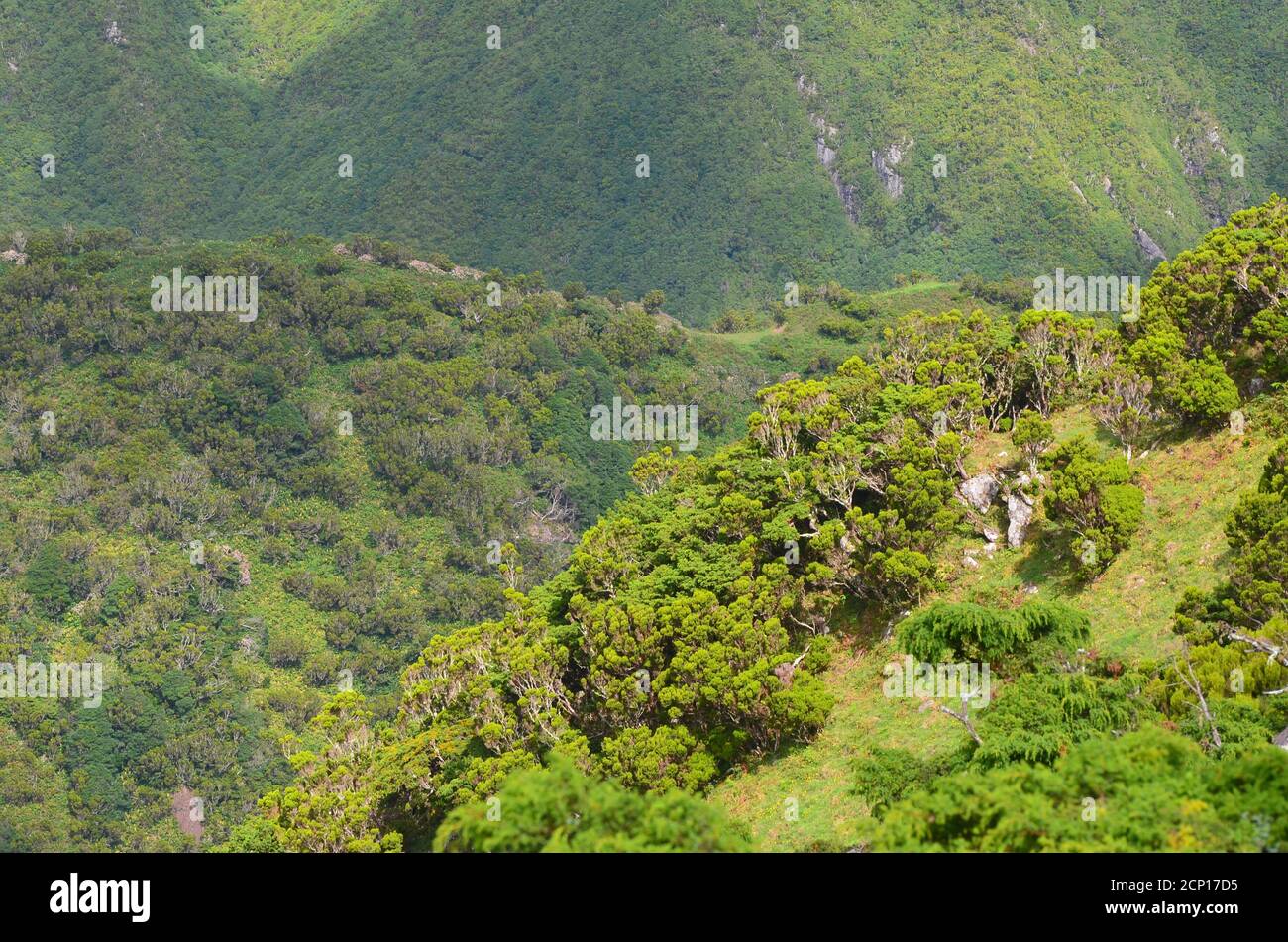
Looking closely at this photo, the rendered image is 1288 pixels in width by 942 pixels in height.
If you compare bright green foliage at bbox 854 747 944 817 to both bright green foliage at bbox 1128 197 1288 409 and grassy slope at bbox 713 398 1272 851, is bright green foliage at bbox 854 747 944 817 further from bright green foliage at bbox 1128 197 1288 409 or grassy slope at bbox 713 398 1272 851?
bright green foliage at bbox 1128 197 1288 409

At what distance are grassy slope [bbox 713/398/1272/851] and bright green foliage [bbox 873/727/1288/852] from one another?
36.4 ft

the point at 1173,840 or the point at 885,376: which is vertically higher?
the point at 885,376

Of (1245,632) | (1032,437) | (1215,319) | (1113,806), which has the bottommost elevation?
(1113,806)

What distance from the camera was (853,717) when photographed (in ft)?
130

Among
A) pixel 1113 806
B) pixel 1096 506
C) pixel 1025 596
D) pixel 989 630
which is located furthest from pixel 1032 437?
pixel 1113 806

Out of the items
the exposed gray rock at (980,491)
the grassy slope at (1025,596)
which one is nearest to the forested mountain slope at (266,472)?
the grassy slope at (1025,596)

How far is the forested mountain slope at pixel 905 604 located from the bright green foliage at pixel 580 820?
8.96 m

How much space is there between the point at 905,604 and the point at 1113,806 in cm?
2101

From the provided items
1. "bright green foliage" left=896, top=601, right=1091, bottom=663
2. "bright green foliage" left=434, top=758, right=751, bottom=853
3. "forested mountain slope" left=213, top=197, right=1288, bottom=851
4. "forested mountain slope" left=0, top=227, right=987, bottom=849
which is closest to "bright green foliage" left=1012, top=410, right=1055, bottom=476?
"forested mountain slope" left=213, top=197, right=1288, bottom=851

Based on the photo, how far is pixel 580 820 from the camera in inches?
847

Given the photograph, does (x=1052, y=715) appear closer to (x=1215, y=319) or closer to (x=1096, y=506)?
(x=1096, y=506)
